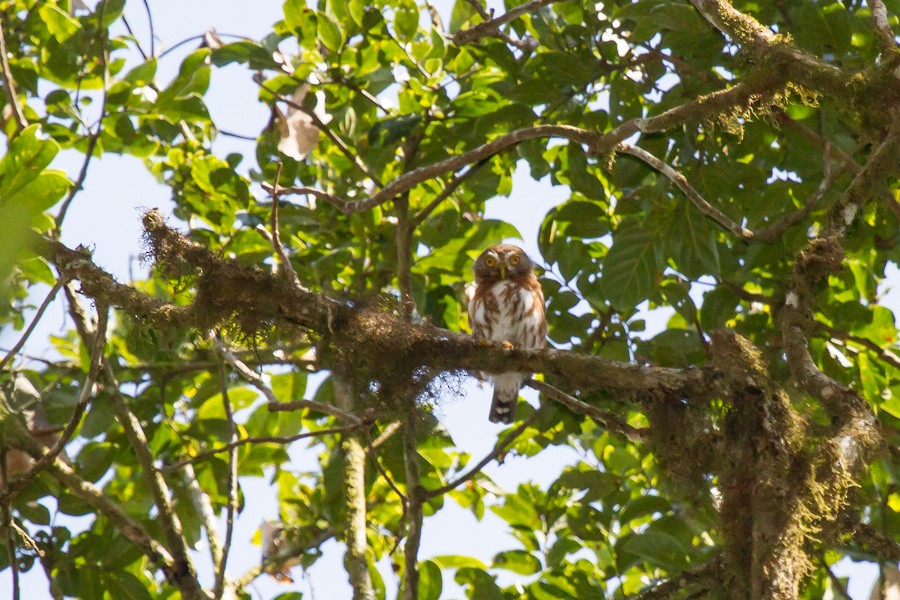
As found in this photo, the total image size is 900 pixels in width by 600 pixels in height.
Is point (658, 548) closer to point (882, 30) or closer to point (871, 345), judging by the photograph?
point (871, 345)

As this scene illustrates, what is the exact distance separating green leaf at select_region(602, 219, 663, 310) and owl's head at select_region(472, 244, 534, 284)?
3.91ft

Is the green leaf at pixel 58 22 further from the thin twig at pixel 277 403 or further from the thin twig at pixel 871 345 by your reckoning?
the thin twig at pixel 871 345

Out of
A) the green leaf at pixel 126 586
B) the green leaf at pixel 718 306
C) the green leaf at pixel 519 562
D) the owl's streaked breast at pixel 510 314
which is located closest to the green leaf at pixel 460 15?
the owl's streaked breast at pixel 510 314

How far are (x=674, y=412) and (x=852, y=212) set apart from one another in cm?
95

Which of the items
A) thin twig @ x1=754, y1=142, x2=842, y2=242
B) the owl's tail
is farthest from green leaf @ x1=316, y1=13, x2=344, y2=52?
thin twig @ x1=754, y1=142, x2=842, y2=242

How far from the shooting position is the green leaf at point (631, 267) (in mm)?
4109

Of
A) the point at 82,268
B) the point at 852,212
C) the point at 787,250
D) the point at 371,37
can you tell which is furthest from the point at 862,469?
the point at 371,37

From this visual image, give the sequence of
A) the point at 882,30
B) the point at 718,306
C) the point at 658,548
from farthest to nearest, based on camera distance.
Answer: the point at 718,306, the point at 658,548, the point at 882,30

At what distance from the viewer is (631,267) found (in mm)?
4156

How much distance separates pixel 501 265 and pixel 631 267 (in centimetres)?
132

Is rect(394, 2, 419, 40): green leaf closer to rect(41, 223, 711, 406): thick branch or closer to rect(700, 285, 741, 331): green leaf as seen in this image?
rect(41, 223, 711, 406): thick branch

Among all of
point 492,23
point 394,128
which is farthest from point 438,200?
point 492,23

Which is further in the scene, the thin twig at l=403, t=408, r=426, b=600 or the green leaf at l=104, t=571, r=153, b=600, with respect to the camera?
the green leaf at l=104, t=571, r=153, b=600

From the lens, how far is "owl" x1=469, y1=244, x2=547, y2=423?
16.3 feet
